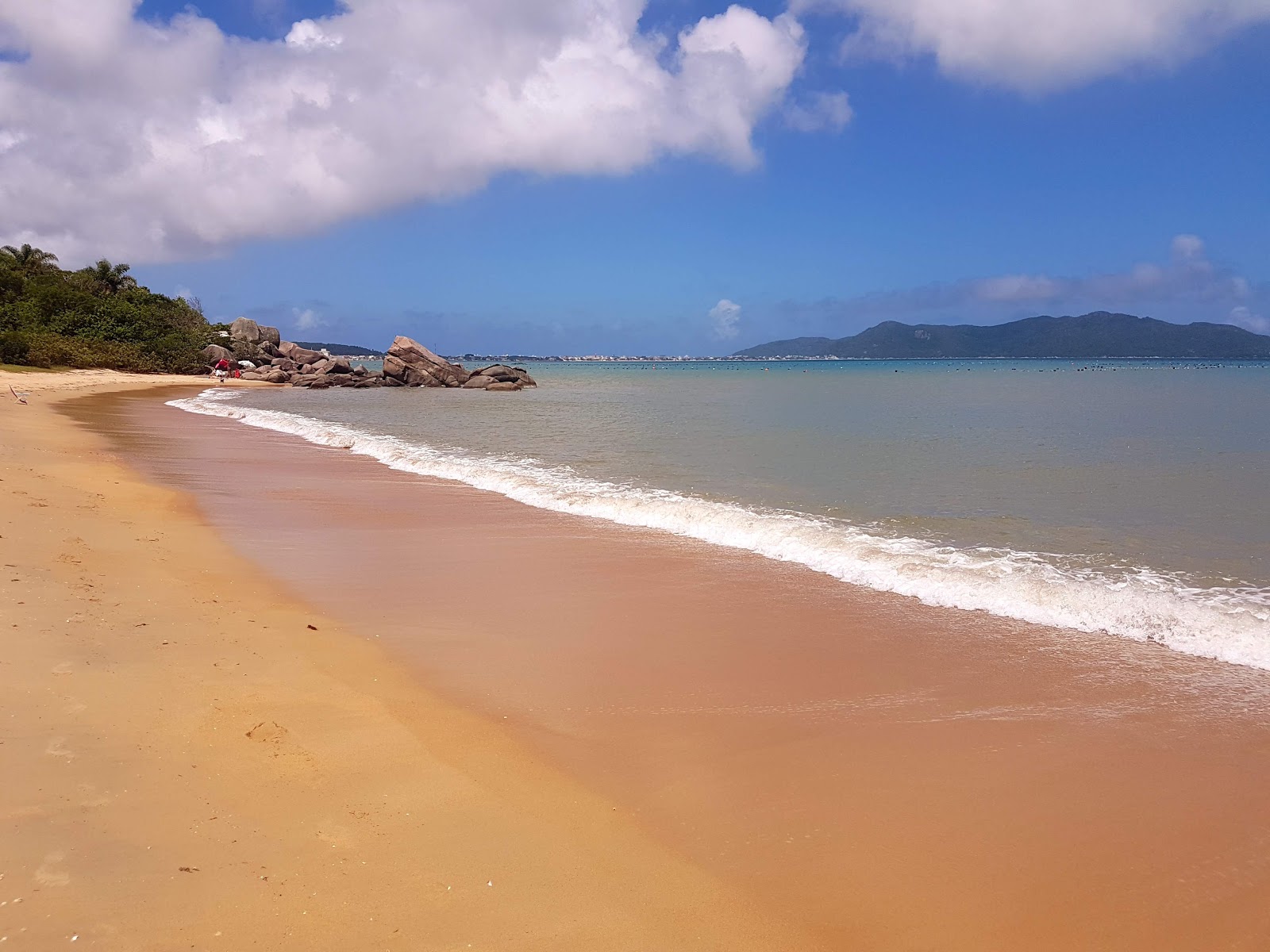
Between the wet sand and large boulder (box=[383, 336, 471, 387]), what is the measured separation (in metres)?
56.9

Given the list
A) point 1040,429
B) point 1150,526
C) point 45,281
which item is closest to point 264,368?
point 45,281

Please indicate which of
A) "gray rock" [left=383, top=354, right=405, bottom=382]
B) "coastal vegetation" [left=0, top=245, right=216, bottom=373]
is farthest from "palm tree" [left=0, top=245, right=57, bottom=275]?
"gray rock" [left=383, top=354, right=405, bottom=382]

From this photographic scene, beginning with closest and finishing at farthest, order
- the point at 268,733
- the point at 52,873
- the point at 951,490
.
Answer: the point at 52,873 < the point at 268,733 < the point at 951,490

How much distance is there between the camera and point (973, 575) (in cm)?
802

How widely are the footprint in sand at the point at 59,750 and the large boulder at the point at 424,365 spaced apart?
6152cm

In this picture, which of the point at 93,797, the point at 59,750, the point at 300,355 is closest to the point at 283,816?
the point at 93,797

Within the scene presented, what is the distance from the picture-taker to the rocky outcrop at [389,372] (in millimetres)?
61031

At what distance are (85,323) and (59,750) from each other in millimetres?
60297

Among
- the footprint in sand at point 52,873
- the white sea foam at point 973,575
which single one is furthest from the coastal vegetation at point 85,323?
the footprint in sand at point 52,873

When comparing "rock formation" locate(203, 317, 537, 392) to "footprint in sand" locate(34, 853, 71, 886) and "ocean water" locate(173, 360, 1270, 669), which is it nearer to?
"ocean water" locate(173, 360, 1270, 669)

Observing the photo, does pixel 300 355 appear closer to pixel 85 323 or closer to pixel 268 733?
pixel 85 323

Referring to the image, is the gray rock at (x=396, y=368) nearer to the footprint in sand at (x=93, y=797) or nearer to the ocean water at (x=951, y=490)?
the ocean water at (x=951, y=490)

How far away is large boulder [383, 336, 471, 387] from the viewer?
63781mm

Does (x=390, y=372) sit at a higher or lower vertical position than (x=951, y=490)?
higher
